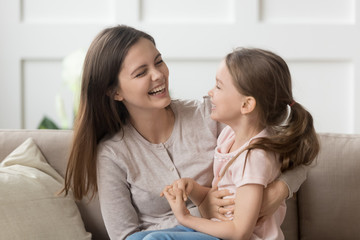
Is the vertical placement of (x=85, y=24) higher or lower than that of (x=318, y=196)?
higher

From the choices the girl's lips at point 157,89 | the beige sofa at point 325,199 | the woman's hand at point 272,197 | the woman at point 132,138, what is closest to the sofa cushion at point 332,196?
the beige sofa at point 325,199

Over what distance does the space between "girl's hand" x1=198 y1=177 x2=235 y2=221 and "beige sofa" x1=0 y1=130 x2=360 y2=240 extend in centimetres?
49

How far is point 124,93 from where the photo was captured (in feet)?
6.21

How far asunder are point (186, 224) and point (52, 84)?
2114 mm

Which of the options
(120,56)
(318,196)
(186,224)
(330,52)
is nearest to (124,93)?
(120,56)

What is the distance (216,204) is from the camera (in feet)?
5.77

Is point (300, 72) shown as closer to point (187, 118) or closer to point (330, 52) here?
point (330, 52)

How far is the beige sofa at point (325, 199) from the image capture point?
218cm

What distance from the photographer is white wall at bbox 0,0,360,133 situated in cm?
345

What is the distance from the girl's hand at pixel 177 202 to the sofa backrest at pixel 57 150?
0.57 m

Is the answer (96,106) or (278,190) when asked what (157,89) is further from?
(278,190)

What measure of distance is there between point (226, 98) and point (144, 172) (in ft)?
1.36

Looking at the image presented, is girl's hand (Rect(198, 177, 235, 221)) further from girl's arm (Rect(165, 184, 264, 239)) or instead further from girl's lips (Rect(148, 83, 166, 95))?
girl's lips (Rect(148, 83, 166, 95))

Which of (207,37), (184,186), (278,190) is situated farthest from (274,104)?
(207,37)
